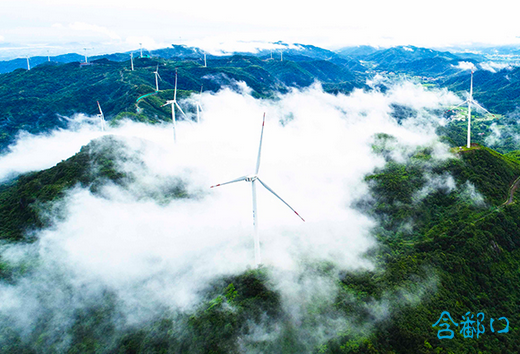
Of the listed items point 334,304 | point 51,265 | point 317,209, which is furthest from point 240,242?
point 51,265

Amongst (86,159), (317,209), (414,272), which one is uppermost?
(86,159)

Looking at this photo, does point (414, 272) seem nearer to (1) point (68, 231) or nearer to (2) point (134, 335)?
(2) point (134, 335)

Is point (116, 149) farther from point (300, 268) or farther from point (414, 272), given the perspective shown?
point (414, 272)

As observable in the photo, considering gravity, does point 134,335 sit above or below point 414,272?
below

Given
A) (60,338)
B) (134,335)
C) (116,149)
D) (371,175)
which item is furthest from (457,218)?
(116,149)

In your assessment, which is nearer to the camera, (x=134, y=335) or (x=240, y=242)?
(x=134, y=335)

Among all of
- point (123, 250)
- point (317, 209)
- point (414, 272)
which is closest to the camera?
point (414, 272)

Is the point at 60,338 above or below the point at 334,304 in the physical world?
below

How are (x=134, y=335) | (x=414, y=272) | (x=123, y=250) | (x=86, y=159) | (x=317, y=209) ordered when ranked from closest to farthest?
(x=134, y=335), (x=414, y=272), (x=123, y=250), (x=86, y=159), (x=317, y=209)

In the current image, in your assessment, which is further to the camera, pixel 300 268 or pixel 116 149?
pixel 116 149
